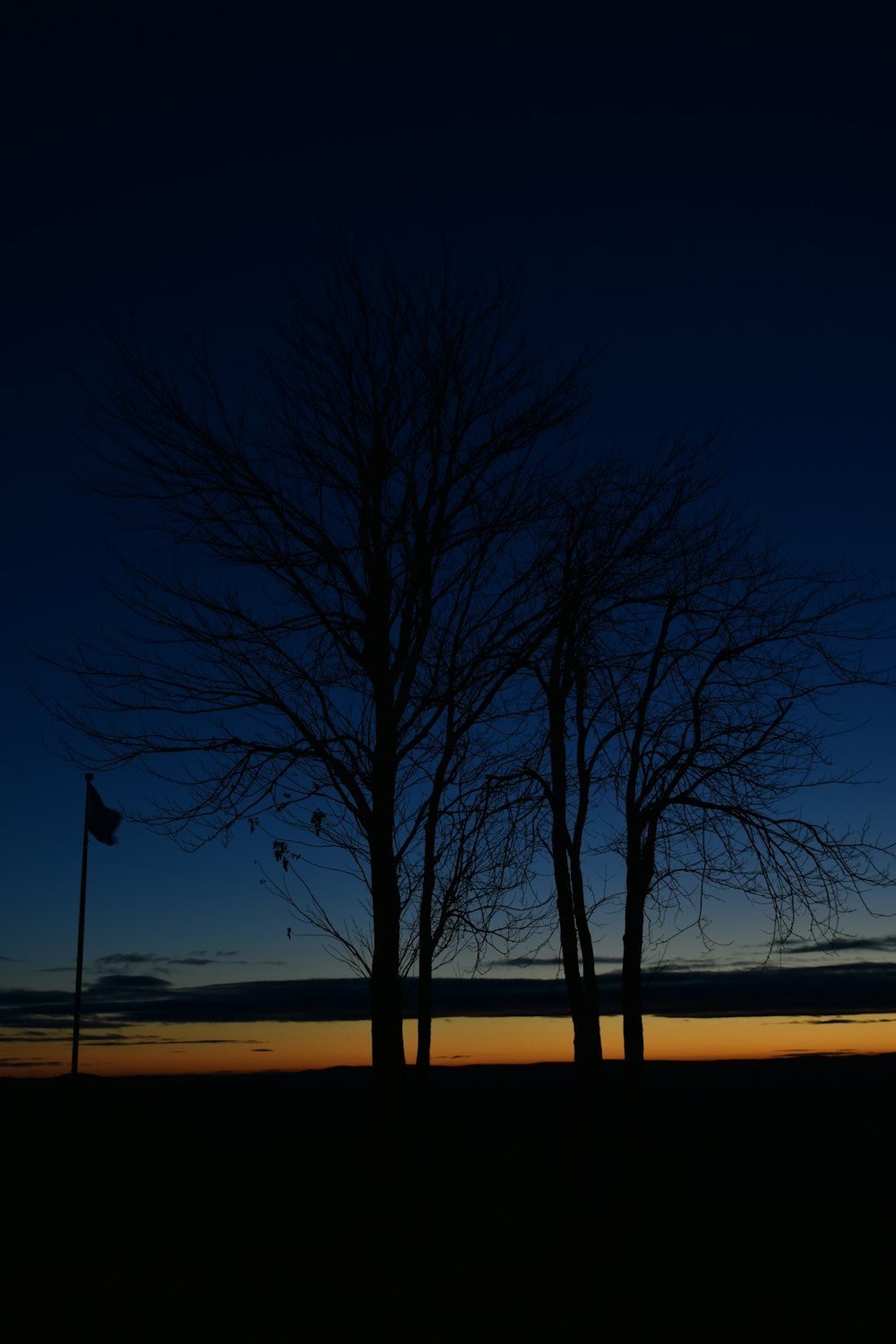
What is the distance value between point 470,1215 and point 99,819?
1447 cm

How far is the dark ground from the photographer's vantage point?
29.9ft

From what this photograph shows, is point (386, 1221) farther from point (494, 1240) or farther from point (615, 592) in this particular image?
point (615, 592)

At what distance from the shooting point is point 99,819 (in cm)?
2419

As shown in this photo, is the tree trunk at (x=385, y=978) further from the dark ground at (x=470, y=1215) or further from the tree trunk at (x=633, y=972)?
the tree trunk at (x=633, y=972)

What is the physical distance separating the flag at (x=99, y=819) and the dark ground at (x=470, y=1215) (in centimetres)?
526

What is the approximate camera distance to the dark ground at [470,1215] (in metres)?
9.11

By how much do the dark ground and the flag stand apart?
5256 mm

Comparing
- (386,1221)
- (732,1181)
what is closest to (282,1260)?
(386,1221)

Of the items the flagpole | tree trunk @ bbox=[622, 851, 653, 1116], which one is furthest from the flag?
tree trunk @ bbox=[622, 851, 653, 1116]

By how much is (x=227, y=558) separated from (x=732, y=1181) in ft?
31.6

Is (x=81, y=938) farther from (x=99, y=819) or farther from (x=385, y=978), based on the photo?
(x=385, y=978)

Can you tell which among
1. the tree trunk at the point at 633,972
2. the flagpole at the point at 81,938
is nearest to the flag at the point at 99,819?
the flagpole at the point at 81,938

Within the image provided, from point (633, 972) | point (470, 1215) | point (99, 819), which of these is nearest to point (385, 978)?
point (470, 1215)

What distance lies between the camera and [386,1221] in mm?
11367
